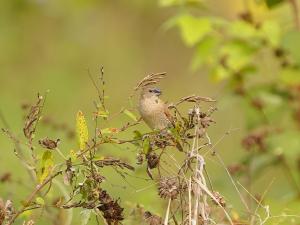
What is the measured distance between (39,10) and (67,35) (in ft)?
1.53

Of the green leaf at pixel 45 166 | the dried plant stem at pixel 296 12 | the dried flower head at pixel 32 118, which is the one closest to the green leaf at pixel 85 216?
the green leaf at pixel 45 166

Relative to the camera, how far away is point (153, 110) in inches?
131

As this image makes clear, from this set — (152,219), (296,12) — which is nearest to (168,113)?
(152,219)

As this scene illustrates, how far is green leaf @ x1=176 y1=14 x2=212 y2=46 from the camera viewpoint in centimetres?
526

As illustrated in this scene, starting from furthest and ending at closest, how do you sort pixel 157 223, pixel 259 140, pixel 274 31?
pixel 274 31, pixel 259 140, pixel 157 223

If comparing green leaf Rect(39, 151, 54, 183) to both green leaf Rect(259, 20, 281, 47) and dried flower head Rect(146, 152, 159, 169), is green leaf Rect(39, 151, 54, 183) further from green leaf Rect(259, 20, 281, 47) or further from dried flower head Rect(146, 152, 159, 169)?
green leaf Rect(259, 20, 281, 47)

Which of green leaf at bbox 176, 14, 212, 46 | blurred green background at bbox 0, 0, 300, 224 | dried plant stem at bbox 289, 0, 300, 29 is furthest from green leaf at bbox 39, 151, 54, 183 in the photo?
blurred green background at bbox 0, 0, 300, 224

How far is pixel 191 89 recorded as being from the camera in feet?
36.0

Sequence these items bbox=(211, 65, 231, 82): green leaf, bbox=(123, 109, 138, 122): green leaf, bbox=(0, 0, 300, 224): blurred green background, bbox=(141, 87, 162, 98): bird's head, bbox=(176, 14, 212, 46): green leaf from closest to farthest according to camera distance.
Answer: bbox=(123, 109, 138, 122): green leaf, bbox=(141, 87, 162, 98): bird's head, bbox=(176, 14, 212, 46): green leaf, bbox=(211, 65, 231, 82): green leaf, bbox=(0, 0, 300, 224): blurred green background

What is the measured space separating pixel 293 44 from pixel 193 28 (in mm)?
527

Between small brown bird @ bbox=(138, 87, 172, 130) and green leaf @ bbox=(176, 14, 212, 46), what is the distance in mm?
1846

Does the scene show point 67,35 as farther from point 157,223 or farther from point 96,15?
point 157,223

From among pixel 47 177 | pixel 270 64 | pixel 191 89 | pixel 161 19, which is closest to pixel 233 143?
pixel 191 89

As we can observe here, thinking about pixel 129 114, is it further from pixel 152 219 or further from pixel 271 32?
pixel 271 32
